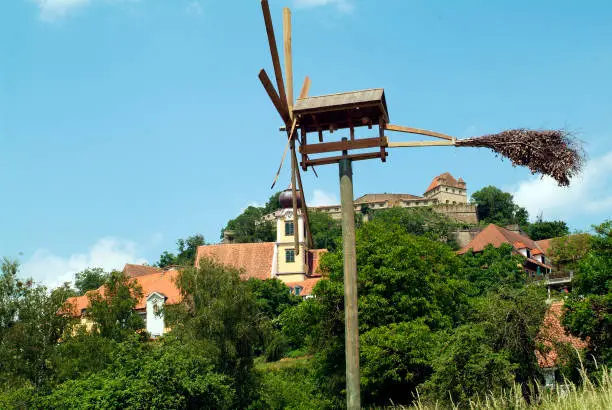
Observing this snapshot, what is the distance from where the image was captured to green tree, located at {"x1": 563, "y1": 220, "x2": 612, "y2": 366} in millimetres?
20188

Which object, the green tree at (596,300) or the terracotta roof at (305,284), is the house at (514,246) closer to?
the terracotta roof at (305,284)

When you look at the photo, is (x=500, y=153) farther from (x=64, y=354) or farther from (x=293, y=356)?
(x=293, y=356)

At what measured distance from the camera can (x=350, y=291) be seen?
680cm

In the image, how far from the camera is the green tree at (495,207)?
118 meters

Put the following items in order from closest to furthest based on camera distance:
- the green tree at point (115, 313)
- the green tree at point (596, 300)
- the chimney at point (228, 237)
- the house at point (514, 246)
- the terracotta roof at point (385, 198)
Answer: the green tree at point (596, 300) < the green tree at point (115, 313) < the house at point (514, 246) < the chimney at point (228, 237) < the terracotta roof at point (385, 198)

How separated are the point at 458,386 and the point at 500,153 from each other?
1133 centimetres

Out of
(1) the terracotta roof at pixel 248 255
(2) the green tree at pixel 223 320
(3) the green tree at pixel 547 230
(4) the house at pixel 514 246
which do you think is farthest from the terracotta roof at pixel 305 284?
(3) the green tree at pixel 547 230

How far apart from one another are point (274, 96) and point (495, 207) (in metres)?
121

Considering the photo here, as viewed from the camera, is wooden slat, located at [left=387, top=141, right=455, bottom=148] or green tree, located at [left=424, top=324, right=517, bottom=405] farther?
green tree, located at [left=424, top=324, right=517, bottom=405]

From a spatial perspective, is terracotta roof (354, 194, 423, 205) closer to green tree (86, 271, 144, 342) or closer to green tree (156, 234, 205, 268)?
green tree (156, 234, 205, 268)

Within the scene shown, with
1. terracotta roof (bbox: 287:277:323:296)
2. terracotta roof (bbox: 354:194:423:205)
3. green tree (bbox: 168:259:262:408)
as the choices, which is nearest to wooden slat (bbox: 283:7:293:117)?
green tree (bbox: 168:259:262:408)

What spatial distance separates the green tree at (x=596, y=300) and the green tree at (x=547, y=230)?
79522 mm

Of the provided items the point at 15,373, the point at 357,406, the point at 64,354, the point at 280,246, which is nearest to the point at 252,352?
the point at 64,354

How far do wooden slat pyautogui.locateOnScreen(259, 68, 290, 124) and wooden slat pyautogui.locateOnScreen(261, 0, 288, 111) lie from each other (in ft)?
0.18
